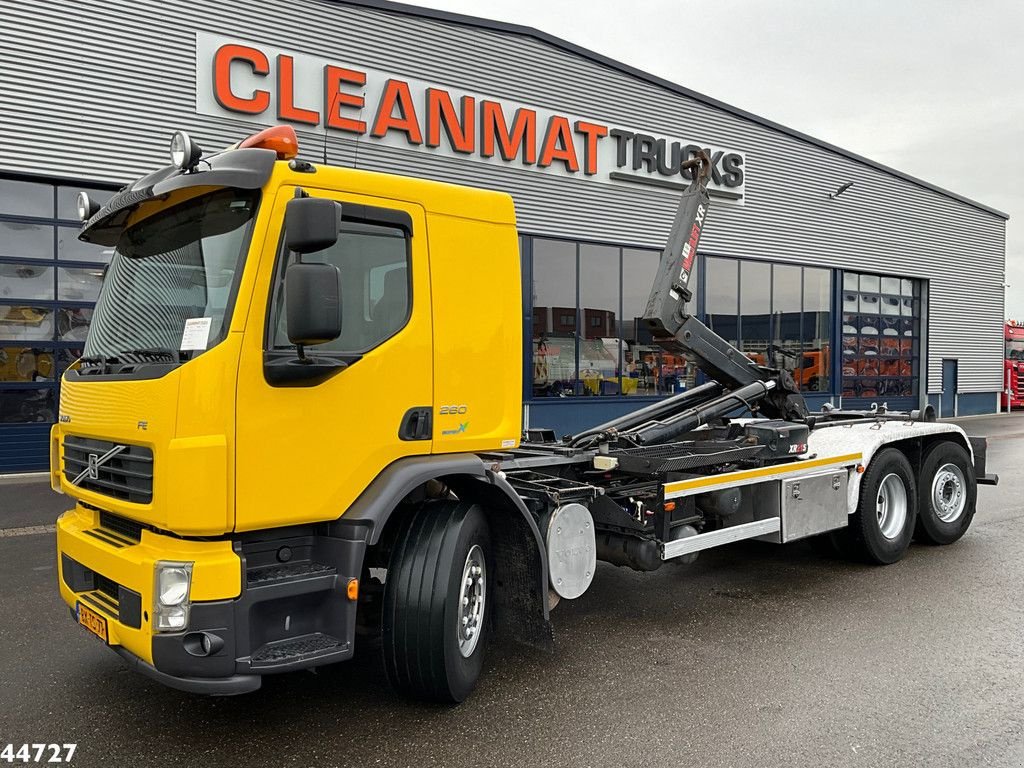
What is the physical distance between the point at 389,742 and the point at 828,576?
4.39 metres

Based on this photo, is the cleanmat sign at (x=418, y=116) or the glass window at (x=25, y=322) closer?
the glass window at (x=25, y=322)

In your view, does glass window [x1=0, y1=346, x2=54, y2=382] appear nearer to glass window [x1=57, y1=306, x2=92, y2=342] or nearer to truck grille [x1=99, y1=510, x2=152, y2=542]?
glass window [x1=57, y1=306, x2=92, y2=342]

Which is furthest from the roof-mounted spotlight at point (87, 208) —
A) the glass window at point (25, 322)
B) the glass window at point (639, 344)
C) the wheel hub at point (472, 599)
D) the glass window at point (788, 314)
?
the glass window at point (788, 314)

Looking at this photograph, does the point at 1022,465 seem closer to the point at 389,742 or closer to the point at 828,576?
the point at 828,576

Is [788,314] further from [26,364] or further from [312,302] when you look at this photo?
[312,302]

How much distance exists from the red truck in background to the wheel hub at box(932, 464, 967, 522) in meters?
25.7

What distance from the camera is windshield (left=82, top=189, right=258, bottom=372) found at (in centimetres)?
334

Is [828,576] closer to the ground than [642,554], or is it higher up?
closer to the ground

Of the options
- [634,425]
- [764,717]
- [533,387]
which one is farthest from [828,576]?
[533,387]

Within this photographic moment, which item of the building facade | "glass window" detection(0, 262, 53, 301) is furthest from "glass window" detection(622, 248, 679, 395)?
"glass window" detection(0, 262, 53, 301)

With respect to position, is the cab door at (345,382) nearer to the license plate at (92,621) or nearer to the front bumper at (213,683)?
the front bumper at (213,683)

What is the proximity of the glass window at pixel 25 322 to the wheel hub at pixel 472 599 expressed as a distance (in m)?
11.3

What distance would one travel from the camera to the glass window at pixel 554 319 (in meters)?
16.9

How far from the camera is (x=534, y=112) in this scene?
16797 millimetres
